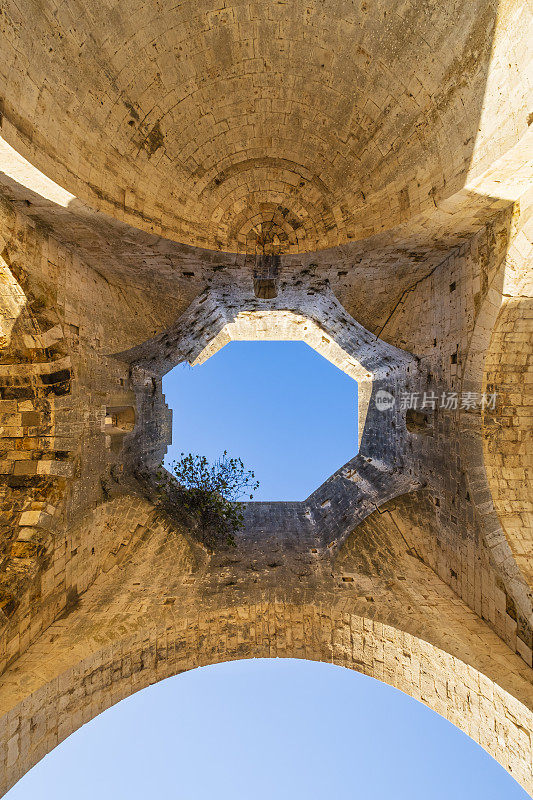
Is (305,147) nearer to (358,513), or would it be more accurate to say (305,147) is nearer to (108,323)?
(108,323)

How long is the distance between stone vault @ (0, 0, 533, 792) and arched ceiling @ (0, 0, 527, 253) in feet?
0.11

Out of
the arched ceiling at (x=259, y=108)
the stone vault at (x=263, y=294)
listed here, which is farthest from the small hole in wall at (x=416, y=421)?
the arched ceiling at (x=259, y=108)

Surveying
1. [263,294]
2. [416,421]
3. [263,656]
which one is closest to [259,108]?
[263,294]

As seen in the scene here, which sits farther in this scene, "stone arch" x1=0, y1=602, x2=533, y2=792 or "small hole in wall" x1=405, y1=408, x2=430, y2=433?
"small hole in wall" x1=405, y1=408, x2=430, y2=433

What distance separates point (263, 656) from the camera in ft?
20.0

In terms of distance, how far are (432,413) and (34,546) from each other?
7.23 meters

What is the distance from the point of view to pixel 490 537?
223 inches

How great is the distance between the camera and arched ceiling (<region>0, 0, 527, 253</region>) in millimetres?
4449

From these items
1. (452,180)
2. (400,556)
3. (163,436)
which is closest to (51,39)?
(452,180)

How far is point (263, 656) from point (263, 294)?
6.54m

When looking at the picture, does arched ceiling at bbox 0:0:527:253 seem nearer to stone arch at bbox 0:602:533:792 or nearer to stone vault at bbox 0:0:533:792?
stone vault at bbox 0:0:533:792

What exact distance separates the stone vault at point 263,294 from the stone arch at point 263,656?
36 millimetres

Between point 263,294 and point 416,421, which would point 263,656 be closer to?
point 416,421

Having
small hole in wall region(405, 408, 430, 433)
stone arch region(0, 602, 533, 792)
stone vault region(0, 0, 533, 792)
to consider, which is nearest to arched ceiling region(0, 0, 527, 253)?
stone vault region(0, 0, 533, 792)
